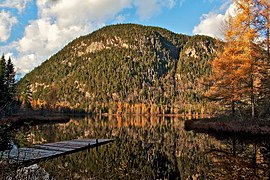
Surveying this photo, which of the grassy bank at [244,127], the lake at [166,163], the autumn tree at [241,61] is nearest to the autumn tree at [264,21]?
the autumn tree at [241,61]

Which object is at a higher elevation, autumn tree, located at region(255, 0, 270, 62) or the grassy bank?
autumn tree, located at region(255, 0, 270, 62)

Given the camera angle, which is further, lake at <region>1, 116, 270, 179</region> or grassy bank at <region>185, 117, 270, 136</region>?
grassy bank at <region>185, 117, 270, 136</region>

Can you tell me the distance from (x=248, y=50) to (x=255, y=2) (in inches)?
163

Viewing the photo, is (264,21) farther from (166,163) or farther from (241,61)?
(166,163)

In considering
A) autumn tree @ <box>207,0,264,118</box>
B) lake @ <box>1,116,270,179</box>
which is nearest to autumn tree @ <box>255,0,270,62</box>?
autumn tree @ <box>207,0,264,118</box>

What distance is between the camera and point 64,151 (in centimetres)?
1520

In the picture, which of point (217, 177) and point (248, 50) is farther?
point (248, 50)

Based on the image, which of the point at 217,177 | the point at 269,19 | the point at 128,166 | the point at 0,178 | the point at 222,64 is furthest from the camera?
the point at 222,64

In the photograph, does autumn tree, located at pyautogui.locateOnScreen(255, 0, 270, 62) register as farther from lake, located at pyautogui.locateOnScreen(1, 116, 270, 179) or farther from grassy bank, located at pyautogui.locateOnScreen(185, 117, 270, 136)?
lake, located at pyautogui.locateOnScreen(1, 116, 270, 179)

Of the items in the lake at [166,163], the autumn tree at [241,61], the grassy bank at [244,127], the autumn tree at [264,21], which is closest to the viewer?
the lake at [166,163]

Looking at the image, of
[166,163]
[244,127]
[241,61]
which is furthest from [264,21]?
[166,163]

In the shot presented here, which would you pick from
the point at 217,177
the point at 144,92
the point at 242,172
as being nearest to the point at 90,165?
the point at 217,177

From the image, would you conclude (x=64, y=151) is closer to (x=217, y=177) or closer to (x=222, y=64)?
(x=217, y=177)

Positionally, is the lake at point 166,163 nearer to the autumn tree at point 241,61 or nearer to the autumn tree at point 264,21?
the autumn tree at point 241,61
